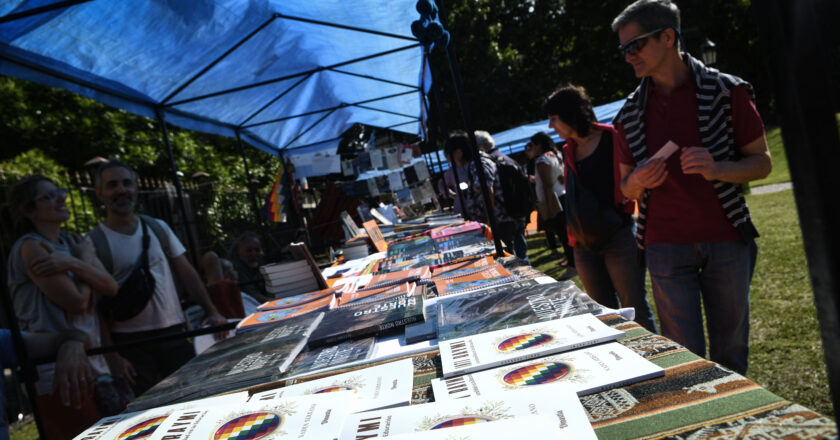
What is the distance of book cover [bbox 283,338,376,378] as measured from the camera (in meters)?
1.19

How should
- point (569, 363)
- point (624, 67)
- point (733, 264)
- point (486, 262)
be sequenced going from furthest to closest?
point (624, 67) < point (486, 262) < point (733, 264) < point (569, 363)

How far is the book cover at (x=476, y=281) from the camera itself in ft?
5.52

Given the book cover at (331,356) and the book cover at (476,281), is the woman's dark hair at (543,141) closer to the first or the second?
the book cover at (476,281)

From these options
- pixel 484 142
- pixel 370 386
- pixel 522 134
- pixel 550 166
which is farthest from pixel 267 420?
pixel 522 134

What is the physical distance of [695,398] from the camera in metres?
0.71

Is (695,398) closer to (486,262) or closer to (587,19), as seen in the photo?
(486,262)

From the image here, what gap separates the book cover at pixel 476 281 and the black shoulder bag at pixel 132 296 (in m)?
1.73

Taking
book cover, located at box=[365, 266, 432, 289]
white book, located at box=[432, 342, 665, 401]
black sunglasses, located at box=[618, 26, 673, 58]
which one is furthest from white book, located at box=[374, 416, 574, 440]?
black sunglasses, located at box=[618, 26, 673, 58]

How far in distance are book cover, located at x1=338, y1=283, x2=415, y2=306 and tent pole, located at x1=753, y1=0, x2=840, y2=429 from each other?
145cm

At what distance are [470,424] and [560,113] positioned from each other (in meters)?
2.20

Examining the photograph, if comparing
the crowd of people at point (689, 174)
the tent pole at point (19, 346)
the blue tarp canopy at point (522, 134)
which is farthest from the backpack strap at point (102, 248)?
the blue tarp canopy at point (522, 134)

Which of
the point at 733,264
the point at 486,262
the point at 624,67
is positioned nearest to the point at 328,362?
the point at 486,262

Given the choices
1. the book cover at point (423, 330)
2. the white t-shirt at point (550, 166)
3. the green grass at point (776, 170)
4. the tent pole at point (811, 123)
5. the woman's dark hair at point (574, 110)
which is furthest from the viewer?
the green grass at point (776, 170)

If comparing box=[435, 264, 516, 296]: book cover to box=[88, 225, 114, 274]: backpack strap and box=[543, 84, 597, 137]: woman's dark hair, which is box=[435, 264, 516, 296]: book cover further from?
box=[88, 225, 114, 274]: backpack strap
